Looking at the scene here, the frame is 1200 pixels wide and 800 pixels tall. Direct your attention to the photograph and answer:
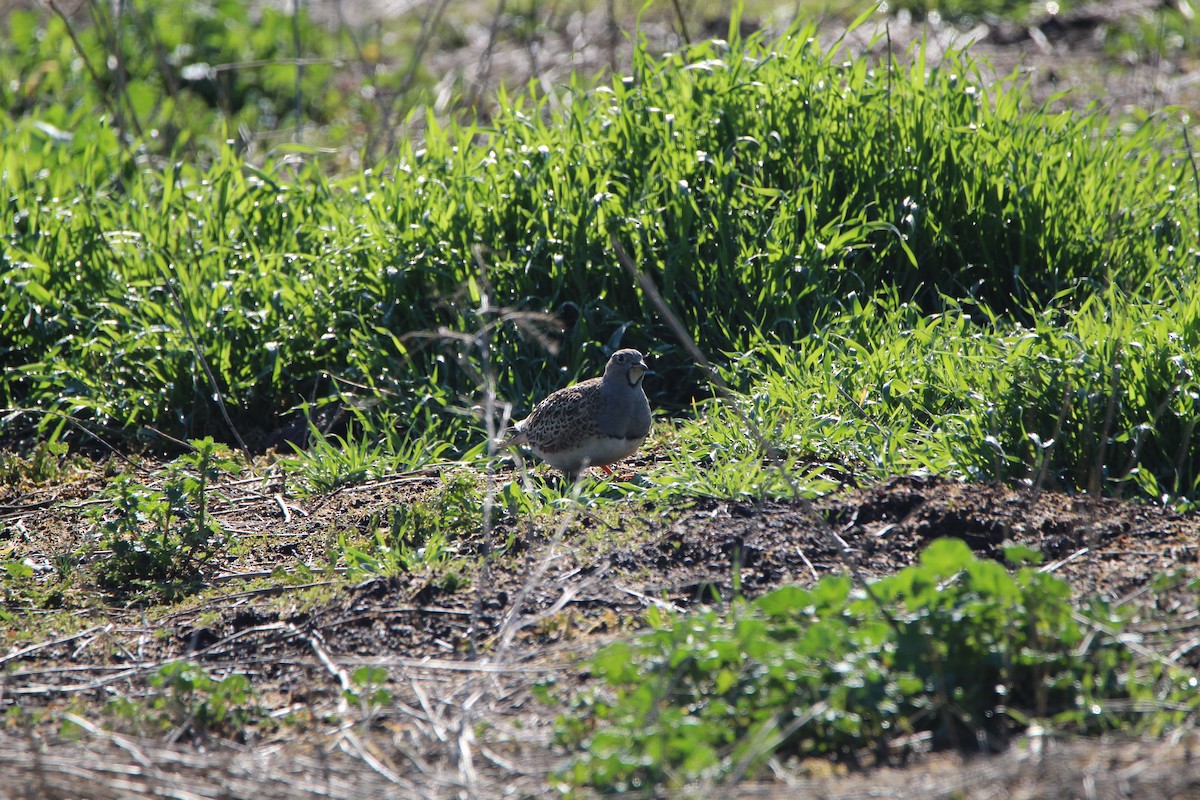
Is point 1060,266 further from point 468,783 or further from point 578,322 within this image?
point 468,783

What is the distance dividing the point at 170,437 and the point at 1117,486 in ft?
12.1

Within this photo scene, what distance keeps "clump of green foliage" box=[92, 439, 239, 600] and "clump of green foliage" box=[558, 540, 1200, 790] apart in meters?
1.98

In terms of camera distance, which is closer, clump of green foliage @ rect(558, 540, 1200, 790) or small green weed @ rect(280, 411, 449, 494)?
clump of green foliage @ rect(558, 540, 1200, 790)

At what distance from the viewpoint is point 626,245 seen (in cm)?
581

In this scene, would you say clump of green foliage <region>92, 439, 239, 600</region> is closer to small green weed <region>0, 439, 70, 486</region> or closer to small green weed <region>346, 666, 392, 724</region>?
small green weed <region>0, 439, 70, 486</region>

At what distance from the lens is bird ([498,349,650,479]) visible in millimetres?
4871

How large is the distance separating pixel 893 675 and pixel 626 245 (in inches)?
121

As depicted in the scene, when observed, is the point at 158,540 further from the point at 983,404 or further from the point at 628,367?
the point at 983,404

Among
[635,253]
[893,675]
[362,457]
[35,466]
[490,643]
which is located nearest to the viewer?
[893,675]

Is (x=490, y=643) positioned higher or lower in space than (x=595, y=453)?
lower

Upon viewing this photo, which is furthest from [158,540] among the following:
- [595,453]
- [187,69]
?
[187,69]

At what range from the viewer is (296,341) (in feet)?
19.4

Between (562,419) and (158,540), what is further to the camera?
(562,419)

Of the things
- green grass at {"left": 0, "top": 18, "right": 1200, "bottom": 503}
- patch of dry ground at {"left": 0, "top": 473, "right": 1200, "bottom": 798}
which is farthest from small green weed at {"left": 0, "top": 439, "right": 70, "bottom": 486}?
patch of dry ground at {"left": 0, "top": 473, "right": 1200, "bottom": 798}
